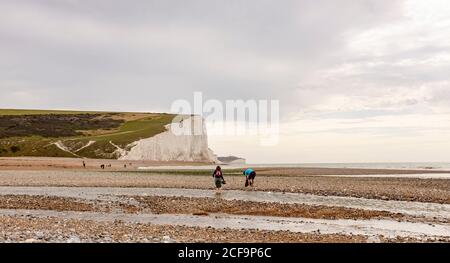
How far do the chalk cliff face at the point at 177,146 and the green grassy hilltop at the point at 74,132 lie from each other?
A: 3.36 m

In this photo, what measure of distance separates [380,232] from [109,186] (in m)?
30.3

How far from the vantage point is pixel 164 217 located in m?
23.6

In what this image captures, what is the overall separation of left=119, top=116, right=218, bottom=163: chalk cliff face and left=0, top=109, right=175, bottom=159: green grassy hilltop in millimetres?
3356

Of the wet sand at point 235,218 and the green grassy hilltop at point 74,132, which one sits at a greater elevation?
the green grassy hilltop at point 74,132

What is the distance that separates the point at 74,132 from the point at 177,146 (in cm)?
3740

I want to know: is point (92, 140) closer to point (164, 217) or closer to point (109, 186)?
point (109, 186)

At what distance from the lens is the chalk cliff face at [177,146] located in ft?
449

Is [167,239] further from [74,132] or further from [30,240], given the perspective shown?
[74,132]

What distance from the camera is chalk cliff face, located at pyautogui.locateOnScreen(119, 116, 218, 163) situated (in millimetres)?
137000

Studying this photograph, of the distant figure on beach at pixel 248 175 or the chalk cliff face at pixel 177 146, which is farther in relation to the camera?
the chalk cliff face at pixel 177 146

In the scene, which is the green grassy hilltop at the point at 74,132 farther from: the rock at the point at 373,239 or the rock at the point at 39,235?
the rock at the point at 373,239

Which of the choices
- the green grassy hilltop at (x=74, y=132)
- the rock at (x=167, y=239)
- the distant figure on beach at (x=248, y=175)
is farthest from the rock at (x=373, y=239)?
the green grassy hilltop at (x=74, y=132)

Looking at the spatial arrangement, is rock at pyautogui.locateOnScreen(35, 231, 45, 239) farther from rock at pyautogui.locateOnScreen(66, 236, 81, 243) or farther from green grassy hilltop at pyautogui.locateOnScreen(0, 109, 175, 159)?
green grassy hilltop at pyautogui.locateOnScreen(0, 109, 175, 159)
